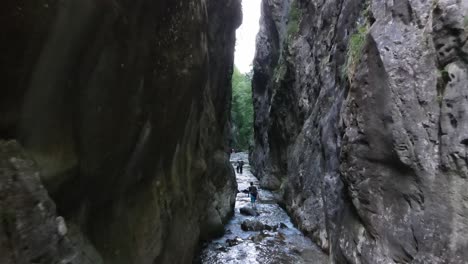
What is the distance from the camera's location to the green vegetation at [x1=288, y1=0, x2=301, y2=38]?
26.6 meters

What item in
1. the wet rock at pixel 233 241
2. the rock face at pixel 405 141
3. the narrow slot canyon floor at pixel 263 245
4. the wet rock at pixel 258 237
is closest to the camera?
the rock face at pixel 405 141

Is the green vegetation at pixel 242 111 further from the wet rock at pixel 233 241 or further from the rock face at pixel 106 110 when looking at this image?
the rock face at pixel 106 110

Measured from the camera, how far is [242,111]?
222 feet

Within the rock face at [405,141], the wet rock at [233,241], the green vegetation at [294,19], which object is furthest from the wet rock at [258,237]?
the green vegetation at [294,19]

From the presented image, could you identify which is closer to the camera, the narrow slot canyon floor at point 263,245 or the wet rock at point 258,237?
the narrow slot canyon floor at point 263,245

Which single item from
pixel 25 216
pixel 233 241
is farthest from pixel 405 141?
pixel 233 241

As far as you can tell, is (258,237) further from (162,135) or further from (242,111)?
(242,111)

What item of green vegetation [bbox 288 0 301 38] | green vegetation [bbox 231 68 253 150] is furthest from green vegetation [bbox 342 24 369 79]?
green vegetation [bbox 231 68 253 150]

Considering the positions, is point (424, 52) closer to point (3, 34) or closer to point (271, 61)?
point (3, 34)

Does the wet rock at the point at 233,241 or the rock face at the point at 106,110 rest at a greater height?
the rock face at the point at 106,110

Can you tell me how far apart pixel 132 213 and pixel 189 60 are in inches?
156

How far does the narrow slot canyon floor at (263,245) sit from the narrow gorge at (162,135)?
0.25 meters

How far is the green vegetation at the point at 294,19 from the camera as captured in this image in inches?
1048

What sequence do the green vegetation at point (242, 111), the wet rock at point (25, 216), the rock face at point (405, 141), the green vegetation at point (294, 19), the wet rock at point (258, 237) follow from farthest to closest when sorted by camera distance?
the green vegetation at point (242, 111) < the green vegetation at point (294, 19) < the wet rock at point (258, 237) < the rock face at point (405, 141) < the wet rock at point (25, 216)
